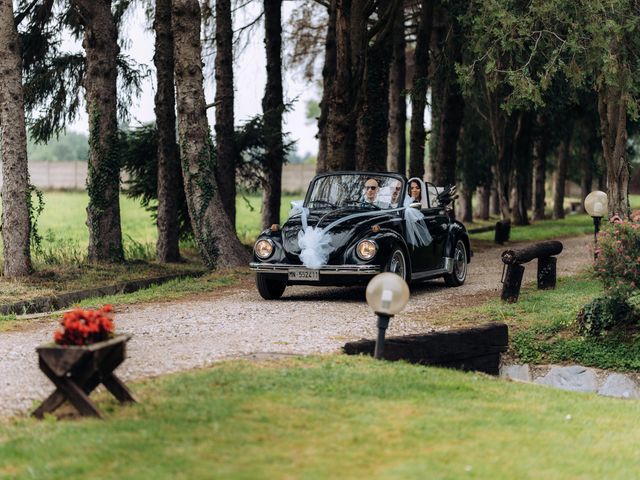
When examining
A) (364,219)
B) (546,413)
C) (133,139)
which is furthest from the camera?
(133,139)

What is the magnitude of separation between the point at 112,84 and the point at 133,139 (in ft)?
12.5

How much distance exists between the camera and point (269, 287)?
1460 cm

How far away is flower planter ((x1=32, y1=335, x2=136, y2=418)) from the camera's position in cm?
701

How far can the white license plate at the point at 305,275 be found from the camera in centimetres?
1380

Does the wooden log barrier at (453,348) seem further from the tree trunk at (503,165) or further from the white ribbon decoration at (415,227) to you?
the tree trunk at (503,165)

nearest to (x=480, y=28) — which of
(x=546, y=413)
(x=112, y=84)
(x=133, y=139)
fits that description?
(x=112, y=84)

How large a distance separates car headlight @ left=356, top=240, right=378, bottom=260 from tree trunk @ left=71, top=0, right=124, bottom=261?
6974 millimetres

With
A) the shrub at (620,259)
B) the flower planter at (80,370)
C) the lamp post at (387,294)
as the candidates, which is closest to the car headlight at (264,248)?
the shrub at (620,259)

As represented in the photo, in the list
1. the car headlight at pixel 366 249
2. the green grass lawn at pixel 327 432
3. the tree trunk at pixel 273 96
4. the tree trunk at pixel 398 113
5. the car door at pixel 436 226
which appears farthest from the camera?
the tree trunk at pixel 398 113

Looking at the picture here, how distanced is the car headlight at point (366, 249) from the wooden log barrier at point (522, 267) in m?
1.94

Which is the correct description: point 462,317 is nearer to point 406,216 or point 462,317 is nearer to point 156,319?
point 406,216

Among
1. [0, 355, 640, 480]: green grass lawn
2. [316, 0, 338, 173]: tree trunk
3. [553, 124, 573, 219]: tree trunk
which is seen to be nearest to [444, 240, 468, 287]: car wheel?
[0, 355, 640, 480]: green grass lawn

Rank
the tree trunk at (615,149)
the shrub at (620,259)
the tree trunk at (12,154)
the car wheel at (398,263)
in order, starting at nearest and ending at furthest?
the shrub at (620,259)
the car wheel at (398,263)
the tree trunk at (12,154)
the tree trunk at (615,149)

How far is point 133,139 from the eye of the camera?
74.5 feet
